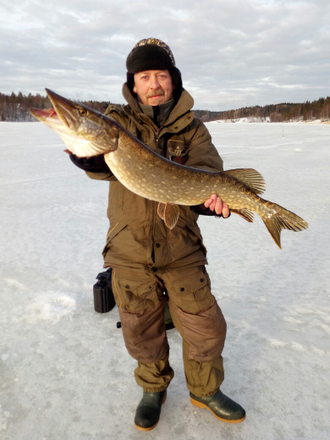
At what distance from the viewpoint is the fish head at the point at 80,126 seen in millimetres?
1431

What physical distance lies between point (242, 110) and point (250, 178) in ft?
390

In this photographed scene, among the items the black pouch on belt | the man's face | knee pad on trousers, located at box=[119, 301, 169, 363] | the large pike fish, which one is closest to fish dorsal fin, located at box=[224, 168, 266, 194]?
the large pike fish

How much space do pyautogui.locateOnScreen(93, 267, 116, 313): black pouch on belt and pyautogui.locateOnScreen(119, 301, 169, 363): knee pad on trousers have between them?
0.65 m

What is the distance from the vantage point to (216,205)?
1.81m

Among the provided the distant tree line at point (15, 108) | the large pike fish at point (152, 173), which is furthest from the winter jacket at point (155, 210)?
the distant tree line at point (15, 108)

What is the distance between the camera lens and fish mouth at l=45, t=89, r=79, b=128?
1.42 meters

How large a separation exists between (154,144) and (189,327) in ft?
3.45

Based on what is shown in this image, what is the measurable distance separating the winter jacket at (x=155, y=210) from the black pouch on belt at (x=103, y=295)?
665 millimetres

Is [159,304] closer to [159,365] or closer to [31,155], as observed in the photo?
[159,365]

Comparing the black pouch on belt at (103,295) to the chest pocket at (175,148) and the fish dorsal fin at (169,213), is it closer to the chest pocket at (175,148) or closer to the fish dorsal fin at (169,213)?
the fish dorsal fin at (169,213)

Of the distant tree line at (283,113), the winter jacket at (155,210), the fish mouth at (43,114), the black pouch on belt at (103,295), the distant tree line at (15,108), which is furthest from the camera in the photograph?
the distant tree line at (283,113)

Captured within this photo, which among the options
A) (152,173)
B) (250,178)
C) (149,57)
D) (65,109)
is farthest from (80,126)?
(250,178)

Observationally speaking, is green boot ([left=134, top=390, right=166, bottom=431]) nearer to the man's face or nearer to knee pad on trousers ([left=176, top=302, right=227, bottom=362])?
knee pad on trousers ([left=176, top=302, right=227, bottom=362])

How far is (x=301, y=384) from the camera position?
6.15 feet
